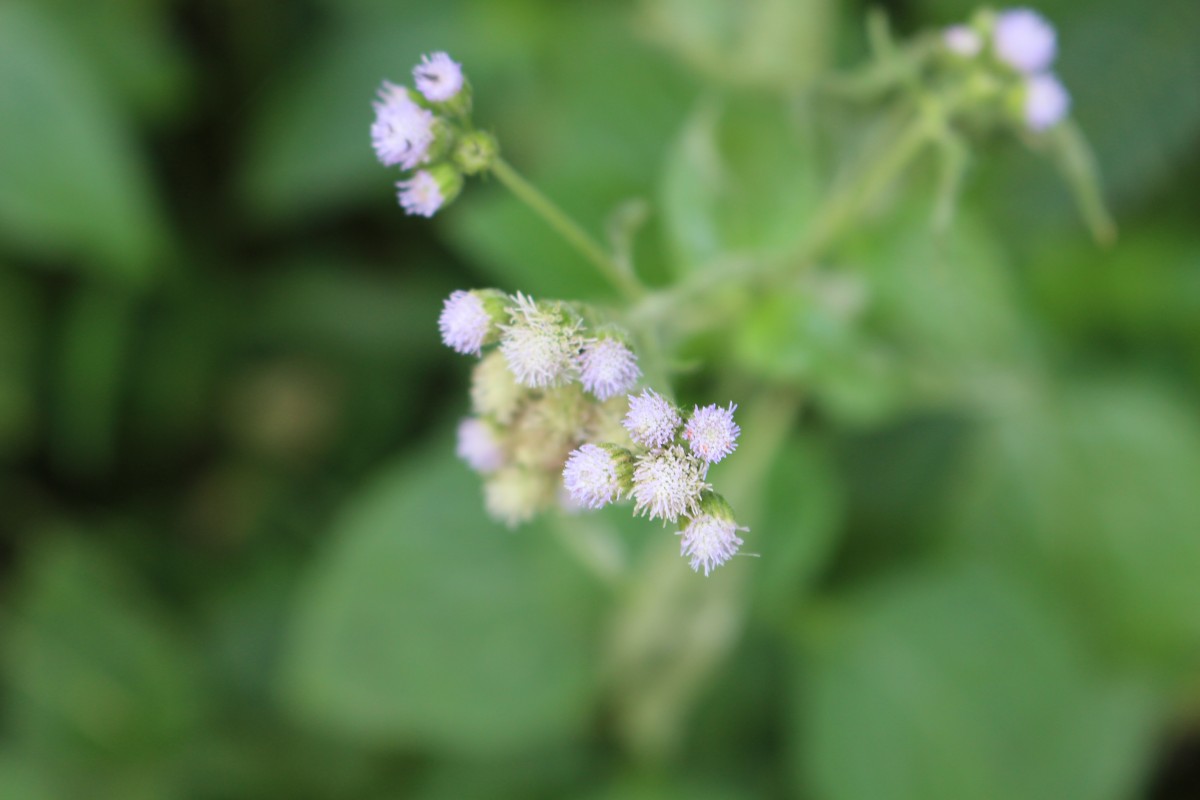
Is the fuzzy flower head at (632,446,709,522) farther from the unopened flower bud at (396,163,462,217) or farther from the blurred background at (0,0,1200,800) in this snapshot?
the blurred background at (0,0,1200,800)

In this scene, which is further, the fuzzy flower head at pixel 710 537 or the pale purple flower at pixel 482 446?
the pale purple flower at pixel 482 446

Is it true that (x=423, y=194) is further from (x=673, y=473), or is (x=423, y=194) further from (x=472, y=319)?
(x=673, y=473)

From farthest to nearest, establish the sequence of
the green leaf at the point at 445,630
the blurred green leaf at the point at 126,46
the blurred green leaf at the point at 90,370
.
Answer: the blurred green leaf at the point at 90,370
the blurred green leaf at the point at 126,46
the green leaf at the point at 445,630

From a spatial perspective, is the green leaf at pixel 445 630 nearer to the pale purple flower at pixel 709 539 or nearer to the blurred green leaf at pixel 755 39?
the blurred green leaf at pixel 755 39

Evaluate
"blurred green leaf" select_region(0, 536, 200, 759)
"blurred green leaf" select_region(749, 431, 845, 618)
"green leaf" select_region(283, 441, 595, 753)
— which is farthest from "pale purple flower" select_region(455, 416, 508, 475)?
"blurred green leaf" select_region(0, 536, 200, 759)

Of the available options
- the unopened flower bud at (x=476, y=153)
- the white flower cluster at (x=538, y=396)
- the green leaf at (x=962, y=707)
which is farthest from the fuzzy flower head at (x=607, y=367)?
the green leaf at (x=962, y=707)

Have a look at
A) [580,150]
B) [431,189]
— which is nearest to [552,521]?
[580,150]
